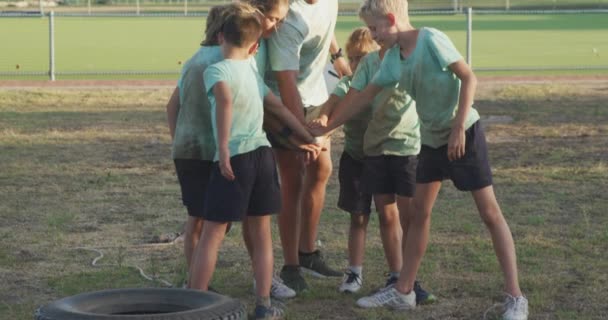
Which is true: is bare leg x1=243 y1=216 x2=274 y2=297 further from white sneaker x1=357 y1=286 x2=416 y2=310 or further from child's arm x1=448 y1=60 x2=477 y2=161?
child's arm x1=448 y1=60 x2=477 y2=161

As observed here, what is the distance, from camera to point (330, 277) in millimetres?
7297

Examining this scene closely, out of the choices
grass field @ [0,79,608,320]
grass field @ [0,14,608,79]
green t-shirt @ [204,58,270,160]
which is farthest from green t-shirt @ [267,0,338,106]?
grass field @ [0,14,608,79]

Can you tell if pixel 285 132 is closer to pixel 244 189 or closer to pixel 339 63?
pixel 244 189

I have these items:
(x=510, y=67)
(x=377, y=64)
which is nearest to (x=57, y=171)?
(x=377, y=64)

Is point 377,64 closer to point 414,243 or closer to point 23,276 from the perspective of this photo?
point 414,243

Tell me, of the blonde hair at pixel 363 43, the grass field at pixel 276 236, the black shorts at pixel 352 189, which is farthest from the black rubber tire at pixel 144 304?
the blonde hair at pixel 363 43

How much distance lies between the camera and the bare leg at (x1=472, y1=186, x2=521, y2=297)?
627 centimetres

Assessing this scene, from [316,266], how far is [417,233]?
1035 mm

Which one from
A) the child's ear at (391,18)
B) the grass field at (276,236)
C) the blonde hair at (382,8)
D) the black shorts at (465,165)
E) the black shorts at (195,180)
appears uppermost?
the blonde hair at (382,8)

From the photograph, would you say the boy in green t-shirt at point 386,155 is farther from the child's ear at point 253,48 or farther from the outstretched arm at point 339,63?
the child's ear at point 253,48

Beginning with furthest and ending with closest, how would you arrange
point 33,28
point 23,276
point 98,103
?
point 33,28 → point 98,103 → point 23,276

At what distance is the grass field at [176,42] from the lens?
25219mm

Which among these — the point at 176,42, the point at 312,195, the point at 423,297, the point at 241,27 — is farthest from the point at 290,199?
the point at 176,42

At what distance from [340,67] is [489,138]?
654 cm
